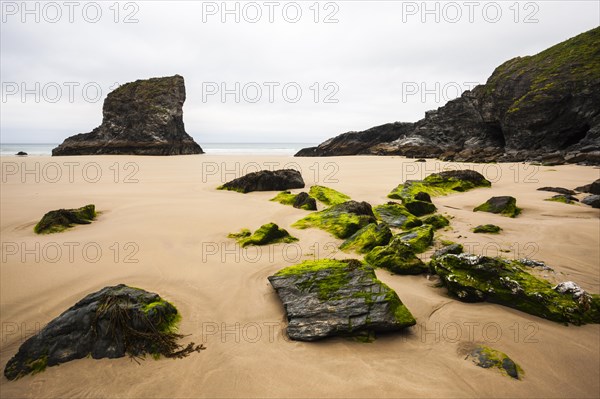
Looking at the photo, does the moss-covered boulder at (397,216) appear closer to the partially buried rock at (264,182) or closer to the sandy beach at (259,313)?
the sandy beach at (259,313)

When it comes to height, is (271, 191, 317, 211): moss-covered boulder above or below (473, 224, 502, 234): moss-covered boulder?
above

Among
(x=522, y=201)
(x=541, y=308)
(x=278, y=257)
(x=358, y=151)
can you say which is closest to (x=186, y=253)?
(x=278, y=257)

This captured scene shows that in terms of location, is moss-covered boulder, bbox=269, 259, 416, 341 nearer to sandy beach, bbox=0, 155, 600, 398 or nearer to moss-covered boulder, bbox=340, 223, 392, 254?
sandy beach, bbox=0, 155, 600, 398

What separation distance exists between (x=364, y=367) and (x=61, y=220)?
228 inches

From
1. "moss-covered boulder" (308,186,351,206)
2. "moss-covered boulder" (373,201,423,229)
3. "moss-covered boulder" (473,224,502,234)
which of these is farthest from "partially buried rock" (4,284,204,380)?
"moss-covered boulder" (308,186,351,206)

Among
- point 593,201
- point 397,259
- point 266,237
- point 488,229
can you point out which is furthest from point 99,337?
point 593,201

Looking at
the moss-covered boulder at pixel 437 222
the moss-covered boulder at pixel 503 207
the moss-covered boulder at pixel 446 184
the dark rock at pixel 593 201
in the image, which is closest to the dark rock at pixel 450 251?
the moss-covered boulder at pixel 437 222

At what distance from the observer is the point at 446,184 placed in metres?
9.36

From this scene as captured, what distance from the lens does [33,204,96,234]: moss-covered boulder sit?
203 inches

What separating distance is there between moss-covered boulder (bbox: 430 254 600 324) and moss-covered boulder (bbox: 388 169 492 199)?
16.2 feet

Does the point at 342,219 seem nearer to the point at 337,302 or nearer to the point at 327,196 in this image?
the point at 327,196

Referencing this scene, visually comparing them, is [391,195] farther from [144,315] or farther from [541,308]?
[144,315]

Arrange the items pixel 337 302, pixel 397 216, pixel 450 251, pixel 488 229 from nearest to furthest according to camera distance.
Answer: pixel 337 302 < pixel 450 251 < pixel 488 229 < pixel 397 216

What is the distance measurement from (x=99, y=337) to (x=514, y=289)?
3.86m
